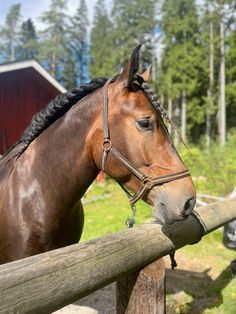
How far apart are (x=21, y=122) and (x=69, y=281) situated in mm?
10951

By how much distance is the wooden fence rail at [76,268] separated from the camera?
1.20m

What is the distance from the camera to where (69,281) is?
1.42 m

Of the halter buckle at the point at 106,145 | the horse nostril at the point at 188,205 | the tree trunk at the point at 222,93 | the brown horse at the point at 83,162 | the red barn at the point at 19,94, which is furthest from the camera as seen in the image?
the tree trunk at the point at 222,93

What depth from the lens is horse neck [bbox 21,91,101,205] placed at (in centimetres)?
233

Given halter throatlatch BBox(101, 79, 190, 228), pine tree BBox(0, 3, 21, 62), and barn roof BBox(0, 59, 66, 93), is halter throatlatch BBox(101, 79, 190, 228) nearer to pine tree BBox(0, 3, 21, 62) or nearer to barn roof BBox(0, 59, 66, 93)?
barn roof BBox(0, 59, 66, 93)

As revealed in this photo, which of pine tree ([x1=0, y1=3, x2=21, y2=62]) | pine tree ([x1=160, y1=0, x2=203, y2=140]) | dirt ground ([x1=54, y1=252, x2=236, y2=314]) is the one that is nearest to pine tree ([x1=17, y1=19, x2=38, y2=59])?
pine tree ([x1=0, y1=3, x2=21, y2=62])

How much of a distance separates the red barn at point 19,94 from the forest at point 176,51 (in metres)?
9.00

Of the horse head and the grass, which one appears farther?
the grass

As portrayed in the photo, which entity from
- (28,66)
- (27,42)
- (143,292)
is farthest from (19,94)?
(27,42)

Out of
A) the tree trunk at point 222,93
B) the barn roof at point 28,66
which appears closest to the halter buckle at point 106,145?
the barn roof at point 28,66

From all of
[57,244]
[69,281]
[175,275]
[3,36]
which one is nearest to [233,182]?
[175,275]

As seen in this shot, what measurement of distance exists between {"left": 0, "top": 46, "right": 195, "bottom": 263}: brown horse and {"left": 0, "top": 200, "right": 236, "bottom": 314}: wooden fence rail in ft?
0.88

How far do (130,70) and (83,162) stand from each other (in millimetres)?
685

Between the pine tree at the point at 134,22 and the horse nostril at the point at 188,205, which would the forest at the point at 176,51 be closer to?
the pine tree at the point at 134,22
